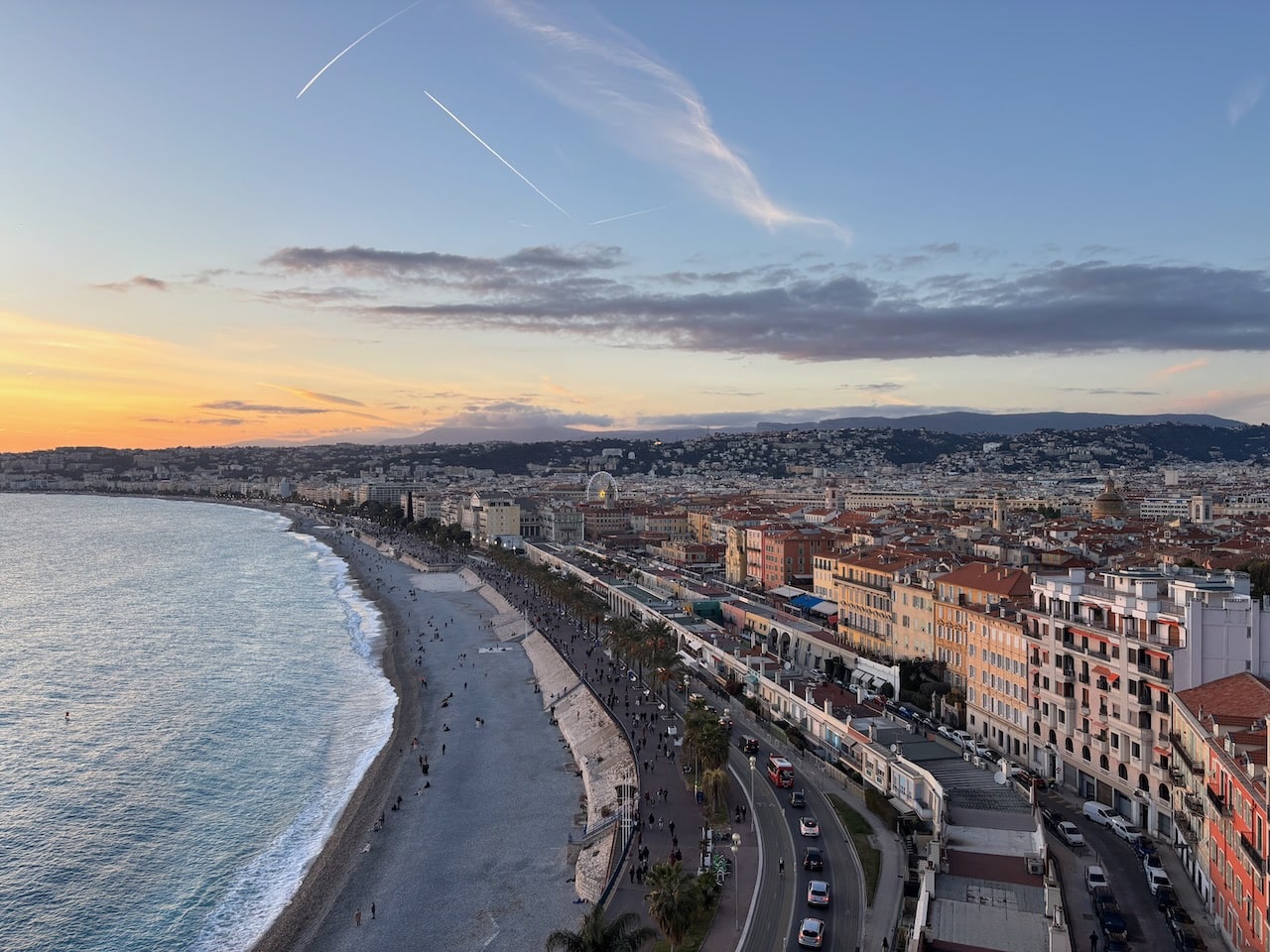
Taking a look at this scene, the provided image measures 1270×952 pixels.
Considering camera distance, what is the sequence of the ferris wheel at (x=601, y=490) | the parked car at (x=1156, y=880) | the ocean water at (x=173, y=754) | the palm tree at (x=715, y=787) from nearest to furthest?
the parked car at (x=1156, y=880) < the palm tree at (x=715, y=787) < the ocean water at (x=173, y=754) < the ferris wheel at (x=601, y=490)

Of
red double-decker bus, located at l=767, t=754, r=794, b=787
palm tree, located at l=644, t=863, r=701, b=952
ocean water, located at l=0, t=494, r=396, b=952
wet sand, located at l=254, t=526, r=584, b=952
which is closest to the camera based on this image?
palm tree, located at l=644, t=863, r=701, b=952

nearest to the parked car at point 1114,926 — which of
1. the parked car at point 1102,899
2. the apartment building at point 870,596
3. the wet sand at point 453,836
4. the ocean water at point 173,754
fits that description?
the parked car at point 1102,899

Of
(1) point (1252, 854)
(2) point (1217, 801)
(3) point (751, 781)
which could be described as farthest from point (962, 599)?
(1) point (1252, 854)

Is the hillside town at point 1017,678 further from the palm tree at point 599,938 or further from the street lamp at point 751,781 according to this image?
the palm tree at point 599,938

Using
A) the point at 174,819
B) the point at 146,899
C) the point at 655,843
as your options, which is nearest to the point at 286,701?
the point at 174,819

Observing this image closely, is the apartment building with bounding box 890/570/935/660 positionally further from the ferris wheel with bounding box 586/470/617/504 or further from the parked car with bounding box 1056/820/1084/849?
the ferris wheel with bounding box 586/470/617/504

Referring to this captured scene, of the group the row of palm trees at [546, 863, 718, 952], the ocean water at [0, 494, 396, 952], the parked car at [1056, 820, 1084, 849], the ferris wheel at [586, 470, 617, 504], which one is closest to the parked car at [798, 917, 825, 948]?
the row of palm trees at [546, 863, 718, 952]
